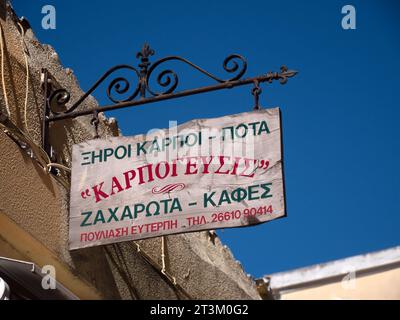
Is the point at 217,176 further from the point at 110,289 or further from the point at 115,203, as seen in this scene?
the point at 110,289

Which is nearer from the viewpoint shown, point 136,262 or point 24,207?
point 24,207

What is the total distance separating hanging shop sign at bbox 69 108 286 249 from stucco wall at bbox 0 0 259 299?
0.37 metres

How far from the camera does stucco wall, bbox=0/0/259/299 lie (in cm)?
777

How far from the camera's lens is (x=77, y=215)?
7.60 metres

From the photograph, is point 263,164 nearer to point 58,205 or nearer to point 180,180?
point 180,180

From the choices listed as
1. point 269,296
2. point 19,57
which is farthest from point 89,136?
point 269,296

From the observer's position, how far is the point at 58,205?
8188 mm

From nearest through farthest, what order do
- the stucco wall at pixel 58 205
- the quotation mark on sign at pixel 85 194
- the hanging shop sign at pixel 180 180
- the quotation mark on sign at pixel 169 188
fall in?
1. the hanging shop sign at pixel 180 180
2. the quotation mark on sign at pixel 169 188
3. the quotation mark on sign at pixel 85 194
4. the stucco wall at pixel 58 205

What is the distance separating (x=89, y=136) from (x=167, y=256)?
1333mm

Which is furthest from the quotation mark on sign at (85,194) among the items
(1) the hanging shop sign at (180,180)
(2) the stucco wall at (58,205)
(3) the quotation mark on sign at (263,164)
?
(3) the quotation mark on sign at (263,164)

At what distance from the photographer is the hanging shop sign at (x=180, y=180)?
7277 mm

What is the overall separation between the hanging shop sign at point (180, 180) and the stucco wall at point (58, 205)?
375mm

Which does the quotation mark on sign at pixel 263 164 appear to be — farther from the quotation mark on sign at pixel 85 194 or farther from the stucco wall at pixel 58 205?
the stucco wall at pixel 58 205

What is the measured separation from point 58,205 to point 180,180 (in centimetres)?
118
